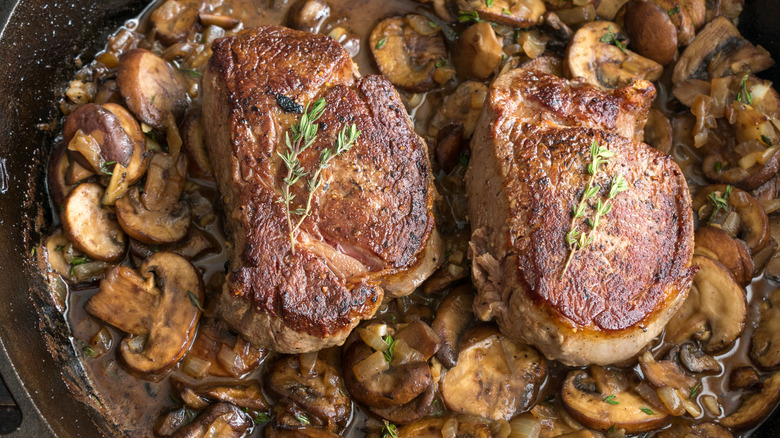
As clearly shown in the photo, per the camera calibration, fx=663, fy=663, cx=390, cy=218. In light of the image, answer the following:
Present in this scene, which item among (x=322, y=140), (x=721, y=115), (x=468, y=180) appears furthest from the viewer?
(x=721, y=115)

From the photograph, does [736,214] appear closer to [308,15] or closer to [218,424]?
[308,15]

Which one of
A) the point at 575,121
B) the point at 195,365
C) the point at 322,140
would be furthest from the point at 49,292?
the point at 575,121

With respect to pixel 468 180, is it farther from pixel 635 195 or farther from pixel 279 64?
pixel 279 64

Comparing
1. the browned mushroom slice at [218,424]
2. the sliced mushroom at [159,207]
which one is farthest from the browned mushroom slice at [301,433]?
the sliced mushroom at [159,207]

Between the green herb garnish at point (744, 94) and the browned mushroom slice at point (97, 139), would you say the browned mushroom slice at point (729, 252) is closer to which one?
the green herb garnish at point (744, 94)

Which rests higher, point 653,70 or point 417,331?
point 653,70

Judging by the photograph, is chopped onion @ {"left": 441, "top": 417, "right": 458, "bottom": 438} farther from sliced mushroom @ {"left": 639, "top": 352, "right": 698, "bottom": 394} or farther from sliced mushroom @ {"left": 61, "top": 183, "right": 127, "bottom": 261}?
sliced mushroom @ {"left": 61, "top": 183, "right": 127, "bottom": 261}
